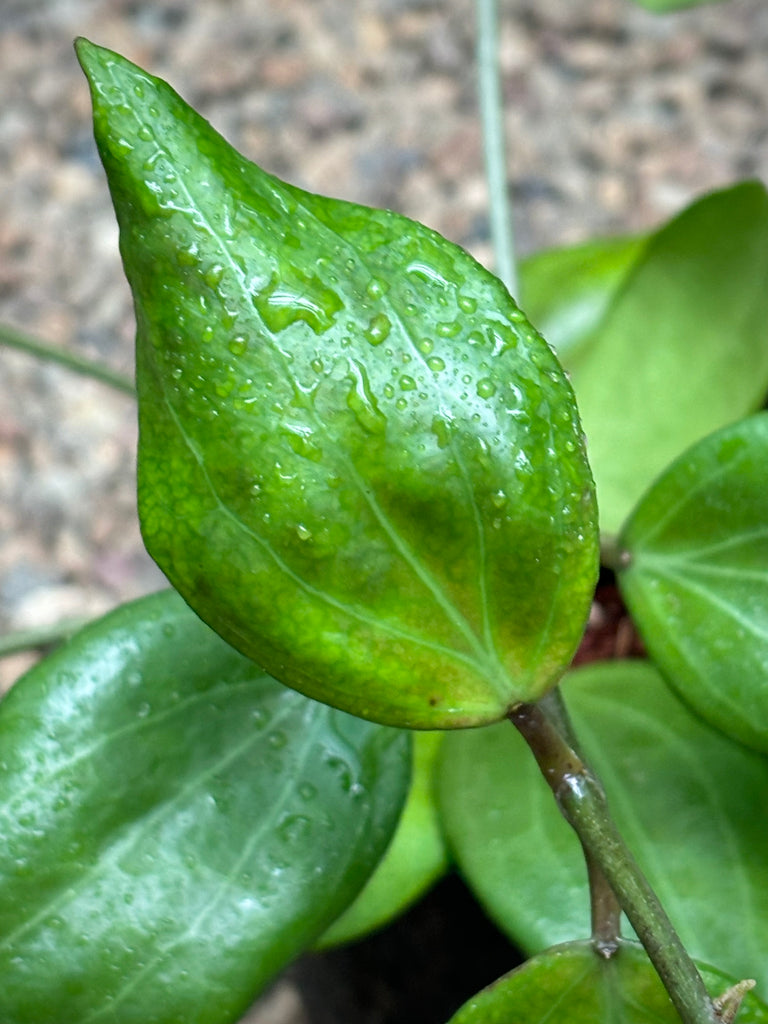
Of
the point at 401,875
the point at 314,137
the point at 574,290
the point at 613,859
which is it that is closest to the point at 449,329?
the point at 613,859

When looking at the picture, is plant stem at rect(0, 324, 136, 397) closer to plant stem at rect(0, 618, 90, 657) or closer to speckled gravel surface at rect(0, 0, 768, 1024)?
plant stem at rect(0, 618, 90, 657)

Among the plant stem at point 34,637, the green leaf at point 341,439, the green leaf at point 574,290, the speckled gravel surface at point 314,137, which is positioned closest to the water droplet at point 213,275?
the green leaf at point 341,439

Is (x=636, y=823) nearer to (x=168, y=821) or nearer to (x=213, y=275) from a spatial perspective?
(x=168, y=821)

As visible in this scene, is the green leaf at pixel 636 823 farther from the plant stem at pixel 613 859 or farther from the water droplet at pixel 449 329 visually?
the water droplet at pixel 449 329

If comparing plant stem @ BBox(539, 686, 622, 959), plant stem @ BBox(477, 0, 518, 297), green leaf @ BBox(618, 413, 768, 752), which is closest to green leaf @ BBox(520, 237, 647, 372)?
plant stem @ BBox(477, 0, 518, 297)

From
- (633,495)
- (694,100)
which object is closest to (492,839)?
(633,495)

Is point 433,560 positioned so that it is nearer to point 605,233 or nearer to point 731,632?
point 731,632
